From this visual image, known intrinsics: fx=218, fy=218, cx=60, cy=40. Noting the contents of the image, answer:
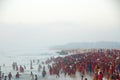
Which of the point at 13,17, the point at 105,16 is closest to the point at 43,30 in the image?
the point at 13,17

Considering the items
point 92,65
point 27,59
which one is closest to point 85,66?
point 92,65

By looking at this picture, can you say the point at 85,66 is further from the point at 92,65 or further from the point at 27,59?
the point at 27,59

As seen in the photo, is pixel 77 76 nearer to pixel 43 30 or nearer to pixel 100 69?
pixel 100 69

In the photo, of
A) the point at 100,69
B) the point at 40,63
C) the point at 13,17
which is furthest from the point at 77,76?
the point at 13,17

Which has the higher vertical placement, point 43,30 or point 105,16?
point 105,16

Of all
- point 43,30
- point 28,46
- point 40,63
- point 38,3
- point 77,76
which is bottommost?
point 77,76

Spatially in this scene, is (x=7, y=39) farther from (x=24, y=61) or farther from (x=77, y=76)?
(x=77, y=76)

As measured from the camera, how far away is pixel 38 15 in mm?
2438

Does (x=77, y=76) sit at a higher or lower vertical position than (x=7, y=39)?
lower

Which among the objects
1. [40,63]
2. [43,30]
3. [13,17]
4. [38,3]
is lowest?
[40,63]

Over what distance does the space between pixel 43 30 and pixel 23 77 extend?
550 mm

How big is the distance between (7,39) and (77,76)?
0.86 metres

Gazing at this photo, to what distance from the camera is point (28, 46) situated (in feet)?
7.83

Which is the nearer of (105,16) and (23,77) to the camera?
(23,77)
